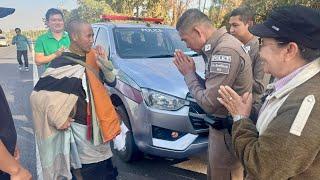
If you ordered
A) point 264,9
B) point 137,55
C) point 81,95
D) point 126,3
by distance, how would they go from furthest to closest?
point 126,3
point 264,9
point 137,55
point 81,95

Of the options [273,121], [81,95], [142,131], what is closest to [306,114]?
[273,121]

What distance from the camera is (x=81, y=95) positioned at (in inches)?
101

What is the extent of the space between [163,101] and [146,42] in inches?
65.0

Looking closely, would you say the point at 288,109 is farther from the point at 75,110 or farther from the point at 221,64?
Answer: the point at 75,110

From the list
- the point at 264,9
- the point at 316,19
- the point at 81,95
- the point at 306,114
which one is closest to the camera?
the point at 306,114

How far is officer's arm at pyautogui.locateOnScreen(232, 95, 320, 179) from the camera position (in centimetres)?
131

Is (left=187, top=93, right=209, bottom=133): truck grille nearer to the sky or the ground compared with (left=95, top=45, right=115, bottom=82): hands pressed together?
nearer to the ground

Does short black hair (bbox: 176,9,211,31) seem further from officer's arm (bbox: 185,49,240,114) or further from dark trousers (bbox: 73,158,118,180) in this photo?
dark trousers (bbox: 73,158,118,180)

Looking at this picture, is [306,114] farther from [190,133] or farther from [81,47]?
[190,133]

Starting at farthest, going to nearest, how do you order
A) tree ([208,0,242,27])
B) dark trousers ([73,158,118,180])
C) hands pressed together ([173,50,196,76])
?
tree ([208,0,242,27])
dark trousers ([73,158,118,180])
hands pressed together ([173,50,196,76])

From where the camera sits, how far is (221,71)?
7.70ft

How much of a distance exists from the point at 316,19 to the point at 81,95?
173cm

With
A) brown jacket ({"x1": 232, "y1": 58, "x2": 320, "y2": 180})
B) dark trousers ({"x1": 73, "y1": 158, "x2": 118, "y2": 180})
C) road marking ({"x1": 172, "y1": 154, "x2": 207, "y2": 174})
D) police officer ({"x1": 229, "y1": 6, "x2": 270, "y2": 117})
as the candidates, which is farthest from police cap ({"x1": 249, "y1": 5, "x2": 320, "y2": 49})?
road marking ({"x1": 172, "y1": 154, "x2": 207, "y2": 174})

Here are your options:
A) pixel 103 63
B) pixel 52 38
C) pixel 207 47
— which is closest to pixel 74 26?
pixel 103 63
